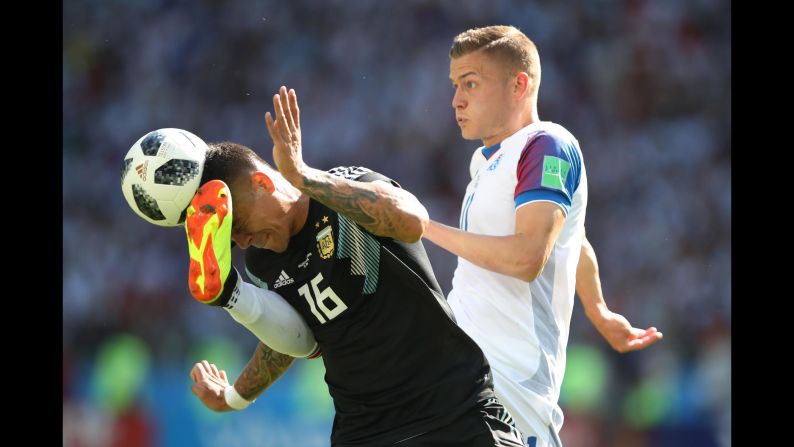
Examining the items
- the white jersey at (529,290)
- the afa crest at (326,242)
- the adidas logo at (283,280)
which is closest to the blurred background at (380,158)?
the white jersey at (529,290)

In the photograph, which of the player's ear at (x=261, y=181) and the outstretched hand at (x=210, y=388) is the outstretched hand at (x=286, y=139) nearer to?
the player's ear at (x=261, y=181)

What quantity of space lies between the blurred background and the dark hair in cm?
514

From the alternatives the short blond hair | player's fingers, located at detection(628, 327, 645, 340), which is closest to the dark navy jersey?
the short blond hair

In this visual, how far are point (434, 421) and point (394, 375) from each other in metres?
0.21

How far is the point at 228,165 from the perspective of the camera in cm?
361

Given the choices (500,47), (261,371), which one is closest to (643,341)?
(500,47)

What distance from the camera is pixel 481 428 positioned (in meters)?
3.60

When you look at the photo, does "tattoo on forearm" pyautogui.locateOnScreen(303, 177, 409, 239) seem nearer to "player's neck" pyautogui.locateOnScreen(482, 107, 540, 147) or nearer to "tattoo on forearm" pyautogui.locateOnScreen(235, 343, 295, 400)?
"tattoo on forearm" pyautogui.locateOnScreen(235, 343, 295, 400)

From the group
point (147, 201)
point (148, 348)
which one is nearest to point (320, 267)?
point (147, 201)

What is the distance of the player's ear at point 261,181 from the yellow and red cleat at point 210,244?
205 mm

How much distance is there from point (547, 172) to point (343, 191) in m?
1.06

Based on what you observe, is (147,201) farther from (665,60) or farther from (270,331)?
(665,60)

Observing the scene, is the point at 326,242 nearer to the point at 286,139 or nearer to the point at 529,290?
the point at 286,139

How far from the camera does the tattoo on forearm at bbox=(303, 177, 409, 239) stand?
3.34 metres
